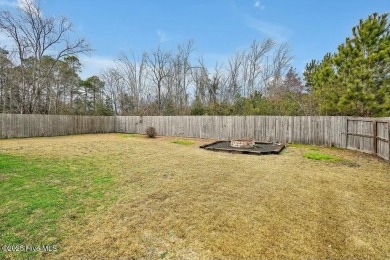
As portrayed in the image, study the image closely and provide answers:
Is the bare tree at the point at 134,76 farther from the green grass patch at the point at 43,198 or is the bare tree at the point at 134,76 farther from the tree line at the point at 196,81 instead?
the green grass patch at the point at 43,198

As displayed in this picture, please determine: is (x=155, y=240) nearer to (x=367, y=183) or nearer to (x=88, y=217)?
(x=88, y=217)

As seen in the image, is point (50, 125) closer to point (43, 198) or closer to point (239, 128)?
point (239, 128)

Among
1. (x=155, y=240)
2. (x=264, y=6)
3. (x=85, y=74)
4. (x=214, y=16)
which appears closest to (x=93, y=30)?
(x=85, y=74)

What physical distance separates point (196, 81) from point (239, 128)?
41.8ft

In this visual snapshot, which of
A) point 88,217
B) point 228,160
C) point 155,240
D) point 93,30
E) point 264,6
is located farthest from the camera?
point 93,30

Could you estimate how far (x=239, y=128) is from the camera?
1341 centimetres

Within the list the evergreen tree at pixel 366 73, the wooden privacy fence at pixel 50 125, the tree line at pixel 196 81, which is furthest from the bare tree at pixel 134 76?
the evergreen tree at pixel 366 73

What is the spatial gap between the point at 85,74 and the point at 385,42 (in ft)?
89.1

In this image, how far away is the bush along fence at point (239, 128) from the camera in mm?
8266

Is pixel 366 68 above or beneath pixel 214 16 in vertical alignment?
beneath

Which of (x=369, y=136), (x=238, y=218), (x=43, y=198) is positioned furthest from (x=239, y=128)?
(x=43, y=198)

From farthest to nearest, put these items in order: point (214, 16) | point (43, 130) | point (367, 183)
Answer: point (214, 16) → point (43, 130) → point (367, 183)

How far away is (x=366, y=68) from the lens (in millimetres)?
11539

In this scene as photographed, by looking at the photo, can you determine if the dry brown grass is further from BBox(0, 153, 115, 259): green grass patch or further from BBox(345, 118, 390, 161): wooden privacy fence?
BBox(345, 118, 390, 161): wooden privacy fence
